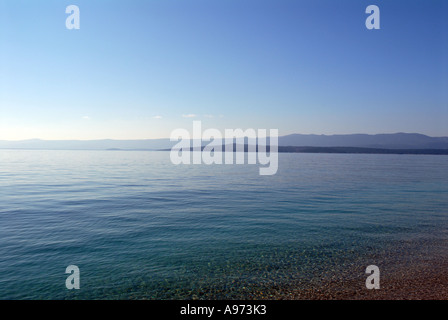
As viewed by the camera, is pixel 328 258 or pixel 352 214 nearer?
pixel 328 258

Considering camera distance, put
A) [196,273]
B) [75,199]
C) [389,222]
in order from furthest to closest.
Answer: [75,199]
[389,222]
[196,273]

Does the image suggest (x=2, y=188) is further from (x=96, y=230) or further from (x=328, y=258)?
(x=328, y=258)

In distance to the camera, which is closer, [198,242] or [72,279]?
[72,279]

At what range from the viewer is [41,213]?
912 inches

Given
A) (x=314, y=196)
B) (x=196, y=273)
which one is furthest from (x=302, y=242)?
(x=314, y=196)

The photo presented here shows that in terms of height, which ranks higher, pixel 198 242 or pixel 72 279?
pixel 72 279

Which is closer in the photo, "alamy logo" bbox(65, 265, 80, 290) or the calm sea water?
"alamy logo" bbox(65, 265, 80, 290)

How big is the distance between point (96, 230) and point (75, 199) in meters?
13.8

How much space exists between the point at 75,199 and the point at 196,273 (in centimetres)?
2346

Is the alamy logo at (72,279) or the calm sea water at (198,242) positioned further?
the calm sea water at (198,242)
